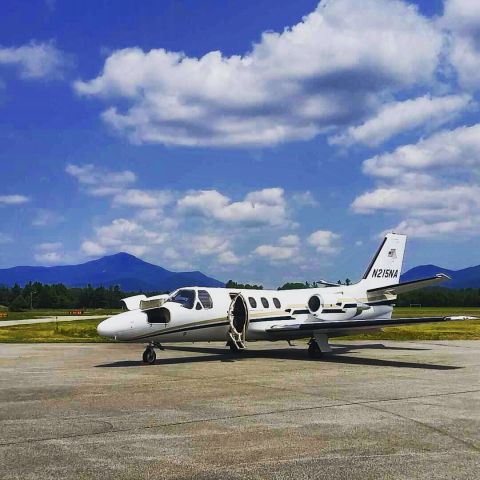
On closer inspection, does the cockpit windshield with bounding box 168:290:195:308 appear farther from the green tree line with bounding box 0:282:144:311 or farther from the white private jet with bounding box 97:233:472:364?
the green tree line with bounding box 0:282:144:311

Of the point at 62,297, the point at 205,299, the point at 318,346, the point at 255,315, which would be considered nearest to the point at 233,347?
the point at 255,315

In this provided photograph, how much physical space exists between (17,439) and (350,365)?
1419 centimetres

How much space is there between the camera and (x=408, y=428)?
10.0 metres

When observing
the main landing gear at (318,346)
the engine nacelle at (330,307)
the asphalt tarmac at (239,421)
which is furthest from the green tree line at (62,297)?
the asphalt tarmac at (239,421)

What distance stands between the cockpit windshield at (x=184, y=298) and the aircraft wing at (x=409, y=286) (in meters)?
9.04

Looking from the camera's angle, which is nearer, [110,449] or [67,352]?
[110,449]

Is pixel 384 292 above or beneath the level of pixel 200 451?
above

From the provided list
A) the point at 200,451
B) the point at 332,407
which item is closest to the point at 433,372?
the point at 332,407

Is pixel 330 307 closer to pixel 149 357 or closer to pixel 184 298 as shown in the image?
pixel 184 298

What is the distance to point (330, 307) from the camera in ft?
84.1

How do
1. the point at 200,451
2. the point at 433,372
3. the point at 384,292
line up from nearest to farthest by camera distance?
1. the point at 200,451
2. the point at 433,372
3. the point at 384,292

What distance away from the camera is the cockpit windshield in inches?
836

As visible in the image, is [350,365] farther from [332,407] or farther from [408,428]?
[408,428]

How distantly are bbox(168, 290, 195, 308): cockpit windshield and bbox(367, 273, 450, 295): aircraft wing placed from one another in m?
9.04
